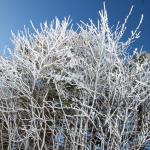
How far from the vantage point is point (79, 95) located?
483 inches

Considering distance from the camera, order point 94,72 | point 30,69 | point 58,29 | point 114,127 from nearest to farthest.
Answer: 1. point 114,127
2. point 94,72
3. point 30,69
4. point 58,29

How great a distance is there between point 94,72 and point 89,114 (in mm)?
1136

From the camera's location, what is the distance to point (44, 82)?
13.0 m

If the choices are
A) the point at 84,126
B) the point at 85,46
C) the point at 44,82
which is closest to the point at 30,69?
the point at 44,82

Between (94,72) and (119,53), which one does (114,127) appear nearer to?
(94,72)

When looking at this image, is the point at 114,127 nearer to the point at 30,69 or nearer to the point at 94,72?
the point at 94,72

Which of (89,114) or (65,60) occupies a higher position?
(65,60)

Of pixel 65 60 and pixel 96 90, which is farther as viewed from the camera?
pixel 65 60

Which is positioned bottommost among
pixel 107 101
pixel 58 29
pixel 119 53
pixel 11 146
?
pixel 11 146

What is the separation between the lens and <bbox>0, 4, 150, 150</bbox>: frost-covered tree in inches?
431

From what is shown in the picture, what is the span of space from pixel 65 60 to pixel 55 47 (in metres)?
0.48

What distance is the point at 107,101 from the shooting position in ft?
37.6

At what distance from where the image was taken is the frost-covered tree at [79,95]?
10953 mm

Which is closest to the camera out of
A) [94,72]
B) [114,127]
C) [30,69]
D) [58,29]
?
[114,127]
